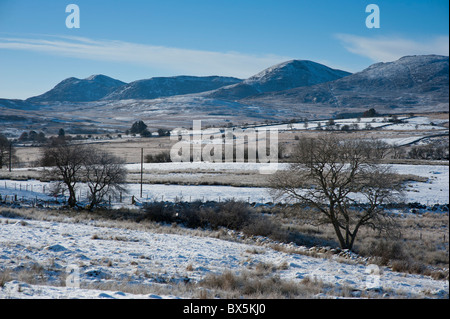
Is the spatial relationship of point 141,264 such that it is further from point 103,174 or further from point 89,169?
point 89,169

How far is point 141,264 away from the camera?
12.3 metres

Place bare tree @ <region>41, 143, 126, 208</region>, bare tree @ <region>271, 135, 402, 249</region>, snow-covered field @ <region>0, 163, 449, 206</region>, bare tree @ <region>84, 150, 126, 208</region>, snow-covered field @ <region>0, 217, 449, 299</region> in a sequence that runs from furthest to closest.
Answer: snow-covered field @ <region>0, 163, 449, 206</region> < bare tree @ <region>41, 143, 126, 208</region> < bare tree @ <region>84, 150, 126, 208</region> < bare tree @ <region>271, 135, 402, 249</region> < snow-covered field @ <region>0, 217, 449, 299</region>

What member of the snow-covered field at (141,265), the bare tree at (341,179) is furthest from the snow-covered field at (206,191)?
the snow-covered field at (141,265)

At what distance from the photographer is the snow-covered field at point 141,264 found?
372 inches

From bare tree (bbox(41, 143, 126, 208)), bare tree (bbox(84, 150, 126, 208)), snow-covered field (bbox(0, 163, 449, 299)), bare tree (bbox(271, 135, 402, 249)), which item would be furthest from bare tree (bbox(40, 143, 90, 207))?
bare tree (bbox(271, 135, 402, 249))

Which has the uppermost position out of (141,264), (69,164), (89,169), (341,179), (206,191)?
(69,164)

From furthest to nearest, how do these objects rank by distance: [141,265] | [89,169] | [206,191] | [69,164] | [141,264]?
[206,191] < [69,164] < [89,169] < [141,264] < [141,265]

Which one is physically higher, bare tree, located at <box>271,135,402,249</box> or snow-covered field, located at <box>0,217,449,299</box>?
bare tree, located at <box>271,135,402,249</box>

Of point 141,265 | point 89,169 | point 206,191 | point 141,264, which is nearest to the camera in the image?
point 141,265

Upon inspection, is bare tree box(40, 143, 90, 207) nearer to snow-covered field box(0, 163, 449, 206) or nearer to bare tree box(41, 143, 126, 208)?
bare tree box(41, 143, 126, 208)

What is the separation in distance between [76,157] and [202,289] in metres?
28.6

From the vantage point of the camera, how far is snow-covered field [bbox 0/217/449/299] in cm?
946

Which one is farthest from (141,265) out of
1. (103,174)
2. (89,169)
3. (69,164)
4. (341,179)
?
(69,164)
